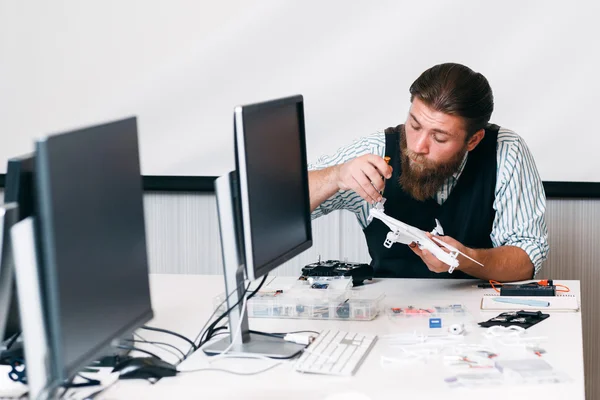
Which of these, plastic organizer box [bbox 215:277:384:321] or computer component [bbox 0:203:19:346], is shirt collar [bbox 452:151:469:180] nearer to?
plastic organizer box [bbox 215:277:384:321]

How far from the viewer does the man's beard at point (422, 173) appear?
251 centimetres

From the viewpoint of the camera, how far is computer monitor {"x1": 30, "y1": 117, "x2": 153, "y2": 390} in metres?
1.18

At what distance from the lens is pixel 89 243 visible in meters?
1.28

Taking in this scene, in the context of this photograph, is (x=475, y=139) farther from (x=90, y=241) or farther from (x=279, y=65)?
(x=90, y=241)

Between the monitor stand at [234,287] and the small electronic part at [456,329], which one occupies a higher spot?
the monitor stand at [234,287]

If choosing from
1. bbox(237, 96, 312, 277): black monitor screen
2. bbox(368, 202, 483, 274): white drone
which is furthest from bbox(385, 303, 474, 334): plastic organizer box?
bbox(237, 96, 312, 277): black monitor screen

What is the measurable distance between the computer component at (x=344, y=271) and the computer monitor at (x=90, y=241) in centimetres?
88

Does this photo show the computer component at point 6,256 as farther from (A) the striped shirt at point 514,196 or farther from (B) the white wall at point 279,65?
(B) the white wall at point 279,65

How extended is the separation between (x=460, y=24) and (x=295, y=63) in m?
0.63

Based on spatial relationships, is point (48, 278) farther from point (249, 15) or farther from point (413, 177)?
point (249, 15)

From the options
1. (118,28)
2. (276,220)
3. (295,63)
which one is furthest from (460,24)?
(276,220)

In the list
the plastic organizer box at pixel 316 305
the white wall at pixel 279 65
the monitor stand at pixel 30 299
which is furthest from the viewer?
the white wall at pixel 279 65

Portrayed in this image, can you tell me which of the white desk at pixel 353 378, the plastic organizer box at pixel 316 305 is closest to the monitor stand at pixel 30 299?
the white desk at pixel 353 378

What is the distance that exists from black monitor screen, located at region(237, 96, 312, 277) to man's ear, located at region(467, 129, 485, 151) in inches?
30.2
